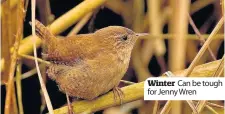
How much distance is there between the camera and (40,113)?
1.45 metres

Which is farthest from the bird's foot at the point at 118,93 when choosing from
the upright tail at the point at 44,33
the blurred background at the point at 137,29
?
the upright tail at the point at 44,33

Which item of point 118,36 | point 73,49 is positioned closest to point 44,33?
point 73,49

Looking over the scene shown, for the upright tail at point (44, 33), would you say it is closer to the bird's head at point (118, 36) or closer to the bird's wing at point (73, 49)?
the bird's wing at point (73, 49)

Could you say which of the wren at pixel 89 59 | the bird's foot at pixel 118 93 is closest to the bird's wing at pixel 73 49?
the wren at pixel 89 59

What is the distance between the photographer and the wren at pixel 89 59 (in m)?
1.22

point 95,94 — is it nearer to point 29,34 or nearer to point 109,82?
point 109,82

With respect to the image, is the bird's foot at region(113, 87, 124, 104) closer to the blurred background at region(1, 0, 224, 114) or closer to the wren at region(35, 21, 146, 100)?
the wren at region(35, 21, 146, 100)

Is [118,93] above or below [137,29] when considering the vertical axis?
below

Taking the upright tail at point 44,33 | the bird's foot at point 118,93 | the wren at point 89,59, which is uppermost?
the upright tail at point 44,33

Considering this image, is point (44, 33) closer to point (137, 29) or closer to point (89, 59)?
point (89, 59)

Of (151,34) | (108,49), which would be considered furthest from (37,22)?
(151,34)

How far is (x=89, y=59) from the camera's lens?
1.23m

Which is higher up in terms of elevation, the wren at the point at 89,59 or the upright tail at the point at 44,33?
the upright tail at the point at 44,33

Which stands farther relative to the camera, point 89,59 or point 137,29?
point 137,29
